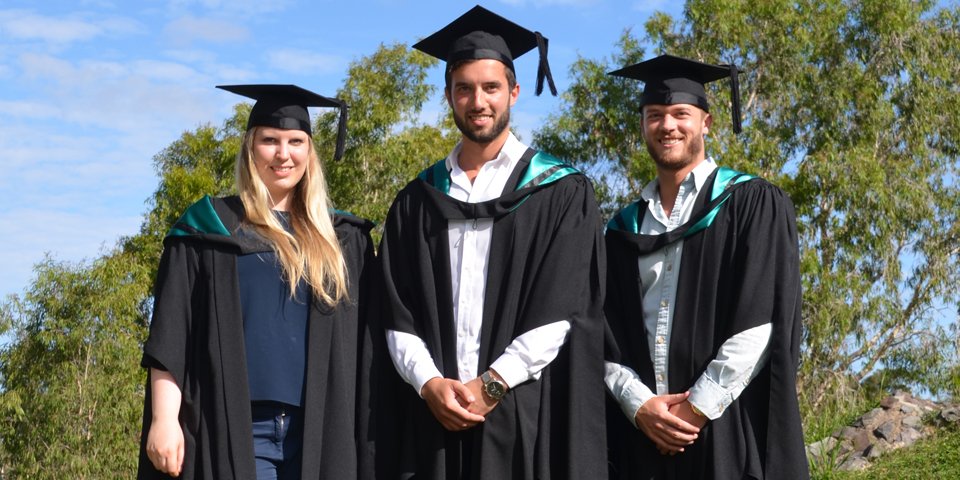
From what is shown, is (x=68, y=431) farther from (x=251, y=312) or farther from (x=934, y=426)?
(x=251, y=312)

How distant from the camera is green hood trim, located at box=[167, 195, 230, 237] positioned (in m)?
4.24

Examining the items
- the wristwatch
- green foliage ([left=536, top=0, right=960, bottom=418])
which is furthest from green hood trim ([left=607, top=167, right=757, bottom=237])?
green foliage ([left=536, top=0, right=960, bottom=418])

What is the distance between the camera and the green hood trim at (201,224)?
4238 millimetres

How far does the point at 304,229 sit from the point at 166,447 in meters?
0.99

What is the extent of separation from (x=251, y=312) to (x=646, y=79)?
6.42 ft

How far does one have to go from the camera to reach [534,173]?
4344 mm

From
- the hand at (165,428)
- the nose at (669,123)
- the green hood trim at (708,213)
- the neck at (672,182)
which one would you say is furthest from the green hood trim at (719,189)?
the hand at (165,428)

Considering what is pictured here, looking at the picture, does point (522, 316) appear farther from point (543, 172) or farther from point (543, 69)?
point (543, 69)

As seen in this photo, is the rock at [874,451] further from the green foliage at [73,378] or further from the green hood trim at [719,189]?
the green foliage at [73,378]

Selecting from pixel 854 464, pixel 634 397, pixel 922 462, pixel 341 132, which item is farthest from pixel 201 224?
pixel 854 464

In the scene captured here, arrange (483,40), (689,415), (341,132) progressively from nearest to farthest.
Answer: (689,415)
(483,40)
(341,132)

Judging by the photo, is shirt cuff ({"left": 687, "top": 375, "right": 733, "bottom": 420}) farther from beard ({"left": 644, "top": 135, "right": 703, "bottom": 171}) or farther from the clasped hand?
beard ({"left": 644, "top": 135, "right": 703, "bottom": 171})

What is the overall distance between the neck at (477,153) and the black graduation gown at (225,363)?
0.64 m

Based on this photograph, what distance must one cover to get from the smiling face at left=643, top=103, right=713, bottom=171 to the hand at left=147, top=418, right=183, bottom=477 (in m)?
2.17
